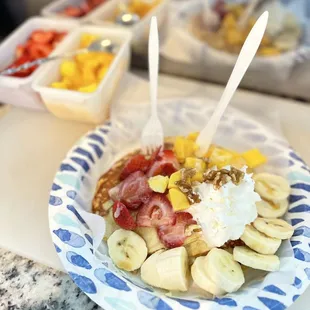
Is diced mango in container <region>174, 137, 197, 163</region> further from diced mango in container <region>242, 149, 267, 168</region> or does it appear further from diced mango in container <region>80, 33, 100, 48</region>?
diced mango in container <region>80, 33, 100, 48</region>

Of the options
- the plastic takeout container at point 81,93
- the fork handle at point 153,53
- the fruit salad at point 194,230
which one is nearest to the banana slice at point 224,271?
the fruit salad at point 194,230

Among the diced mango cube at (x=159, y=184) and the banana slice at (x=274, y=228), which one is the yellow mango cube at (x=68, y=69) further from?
the banana slice at (x=274, y=228)

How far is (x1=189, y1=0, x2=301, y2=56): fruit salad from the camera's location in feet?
3.90

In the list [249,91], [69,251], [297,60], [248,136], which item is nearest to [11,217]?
[69,251]

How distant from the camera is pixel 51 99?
38.3 inches

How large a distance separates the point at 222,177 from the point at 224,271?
15cm

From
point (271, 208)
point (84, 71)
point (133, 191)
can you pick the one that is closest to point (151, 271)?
point (133, 191)

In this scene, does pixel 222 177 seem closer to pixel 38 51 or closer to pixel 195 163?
pixel 195 163

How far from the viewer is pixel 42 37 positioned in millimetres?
1135

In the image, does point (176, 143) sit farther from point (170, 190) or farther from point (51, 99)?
point (51, 99)

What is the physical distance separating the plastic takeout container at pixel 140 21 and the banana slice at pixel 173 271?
68 centimetres

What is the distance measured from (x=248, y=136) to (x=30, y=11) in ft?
3.29

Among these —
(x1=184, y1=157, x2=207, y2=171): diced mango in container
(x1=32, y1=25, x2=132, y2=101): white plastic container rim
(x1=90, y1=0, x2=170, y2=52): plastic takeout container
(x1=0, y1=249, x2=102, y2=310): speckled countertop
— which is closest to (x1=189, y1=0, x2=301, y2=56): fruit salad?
(x1=90, y1=0, x2=170, y2=52): plastic takeout container

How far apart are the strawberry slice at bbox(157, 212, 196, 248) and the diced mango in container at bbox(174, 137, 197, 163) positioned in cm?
15
